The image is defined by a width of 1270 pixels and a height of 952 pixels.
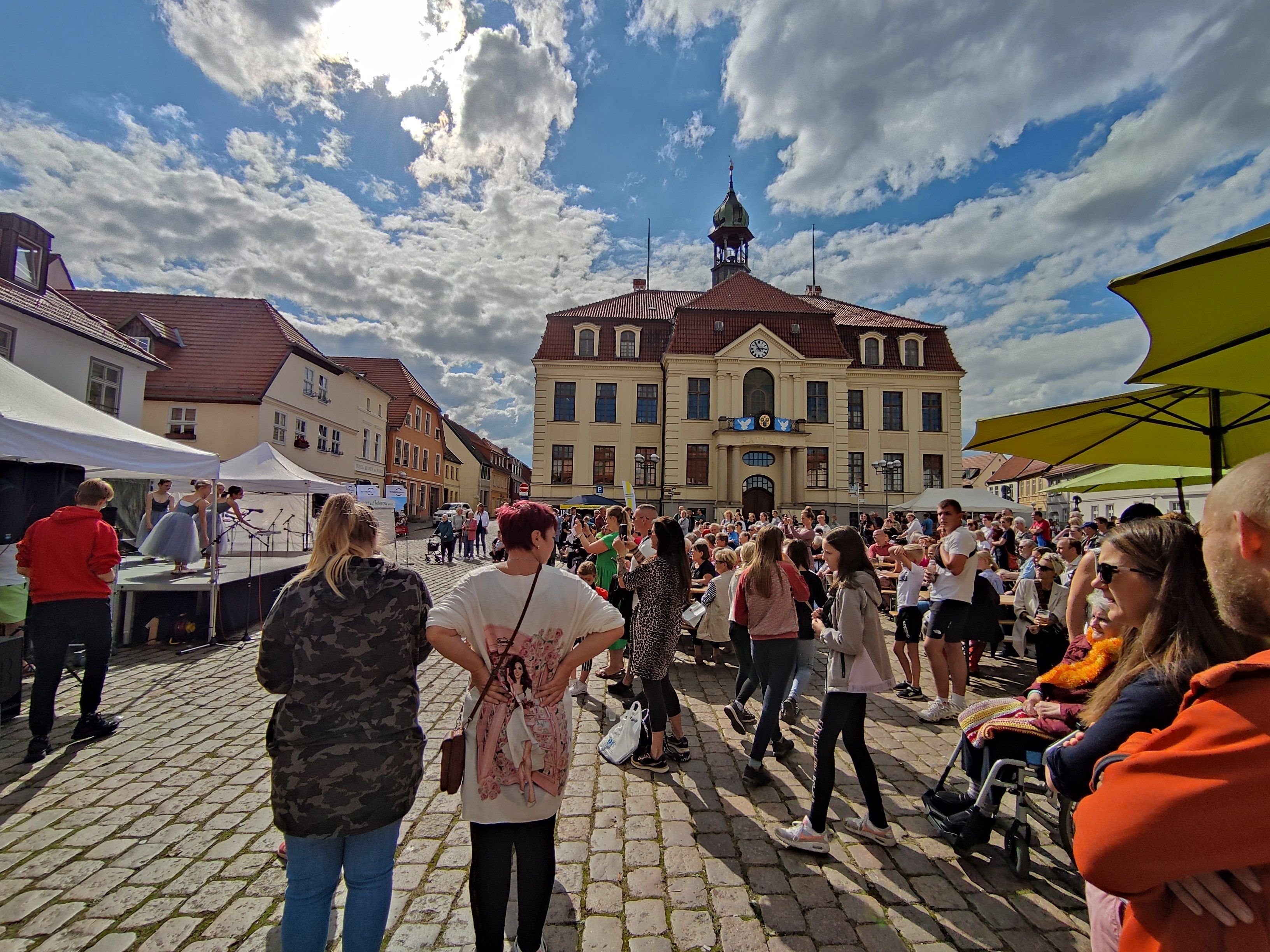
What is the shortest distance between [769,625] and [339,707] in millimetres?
2998

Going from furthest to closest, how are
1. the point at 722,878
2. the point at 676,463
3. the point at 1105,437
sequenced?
the point at 676,463, the point at 1105,437, the point at 722,878

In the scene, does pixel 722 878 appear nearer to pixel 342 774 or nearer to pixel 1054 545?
pixel 342 774

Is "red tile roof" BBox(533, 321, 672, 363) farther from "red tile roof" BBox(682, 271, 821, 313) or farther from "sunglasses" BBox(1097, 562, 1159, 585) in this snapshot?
"sunglasses" BBox(1097, 562, 1159, 585)

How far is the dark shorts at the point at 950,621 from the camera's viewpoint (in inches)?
213

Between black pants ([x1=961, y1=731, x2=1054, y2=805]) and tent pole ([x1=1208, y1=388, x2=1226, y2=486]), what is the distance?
3.45m

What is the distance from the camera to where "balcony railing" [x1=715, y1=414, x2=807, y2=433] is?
30.5 meters

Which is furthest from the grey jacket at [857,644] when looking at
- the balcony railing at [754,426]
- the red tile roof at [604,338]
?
the red tile roof at [604,338]

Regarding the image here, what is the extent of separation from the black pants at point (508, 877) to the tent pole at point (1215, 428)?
6043mm

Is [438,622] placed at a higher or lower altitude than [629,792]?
higher

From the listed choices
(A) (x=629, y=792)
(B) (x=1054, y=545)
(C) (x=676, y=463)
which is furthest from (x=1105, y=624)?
(C) (x=676, y=463)

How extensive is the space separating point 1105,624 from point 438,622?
363 cm

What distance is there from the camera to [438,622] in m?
2.15

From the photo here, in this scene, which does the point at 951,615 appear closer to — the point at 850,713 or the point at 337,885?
the point at 850,713

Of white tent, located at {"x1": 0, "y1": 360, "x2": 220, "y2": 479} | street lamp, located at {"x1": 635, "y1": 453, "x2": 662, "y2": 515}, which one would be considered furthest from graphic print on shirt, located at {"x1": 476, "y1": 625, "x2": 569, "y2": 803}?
street lamp, located at {"x1": 635, "y1": 453, "x2": 662, "y2": 515}
